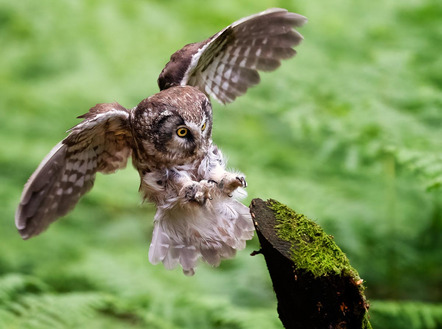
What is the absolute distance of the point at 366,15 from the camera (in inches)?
217

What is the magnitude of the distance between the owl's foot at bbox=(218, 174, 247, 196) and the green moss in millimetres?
468

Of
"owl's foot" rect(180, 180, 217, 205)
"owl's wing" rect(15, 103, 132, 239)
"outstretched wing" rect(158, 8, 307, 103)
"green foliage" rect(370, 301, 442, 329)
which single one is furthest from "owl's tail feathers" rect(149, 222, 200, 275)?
"green foliage" rect(370, 301, 442, 329)

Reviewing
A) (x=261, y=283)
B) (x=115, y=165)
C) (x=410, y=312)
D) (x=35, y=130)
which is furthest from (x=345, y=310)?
(x=35, y=130)

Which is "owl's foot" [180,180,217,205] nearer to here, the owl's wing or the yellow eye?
the yellow eye

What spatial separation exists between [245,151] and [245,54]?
1.98m

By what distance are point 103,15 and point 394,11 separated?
274 cm

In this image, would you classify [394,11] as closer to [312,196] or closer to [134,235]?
[312,196]

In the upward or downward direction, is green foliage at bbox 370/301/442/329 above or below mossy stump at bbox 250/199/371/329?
above

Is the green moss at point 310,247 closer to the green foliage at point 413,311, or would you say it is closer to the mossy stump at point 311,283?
the mossy stump at point 311,283

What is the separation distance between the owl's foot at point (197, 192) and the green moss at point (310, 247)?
0.52 metres

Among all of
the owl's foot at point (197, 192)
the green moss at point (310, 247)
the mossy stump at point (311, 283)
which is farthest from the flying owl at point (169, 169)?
the mossy stump at point (311, 283)

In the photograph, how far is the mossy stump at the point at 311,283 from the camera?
194 centimetres

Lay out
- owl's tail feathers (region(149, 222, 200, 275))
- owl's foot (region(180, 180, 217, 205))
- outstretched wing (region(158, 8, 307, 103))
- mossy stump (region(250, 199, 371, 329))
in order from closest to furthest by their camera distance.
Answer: mossy stump (region(250, 199, 371, 329)), owl's foot (region(180, 180, 217, 205)), owl's tail feathers (region(149, 222, 200, 275)), outstretched wing (region(158, 8, 307, 103))

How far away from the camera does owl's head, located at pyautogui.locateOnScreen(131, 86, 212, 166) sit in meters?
2.65
